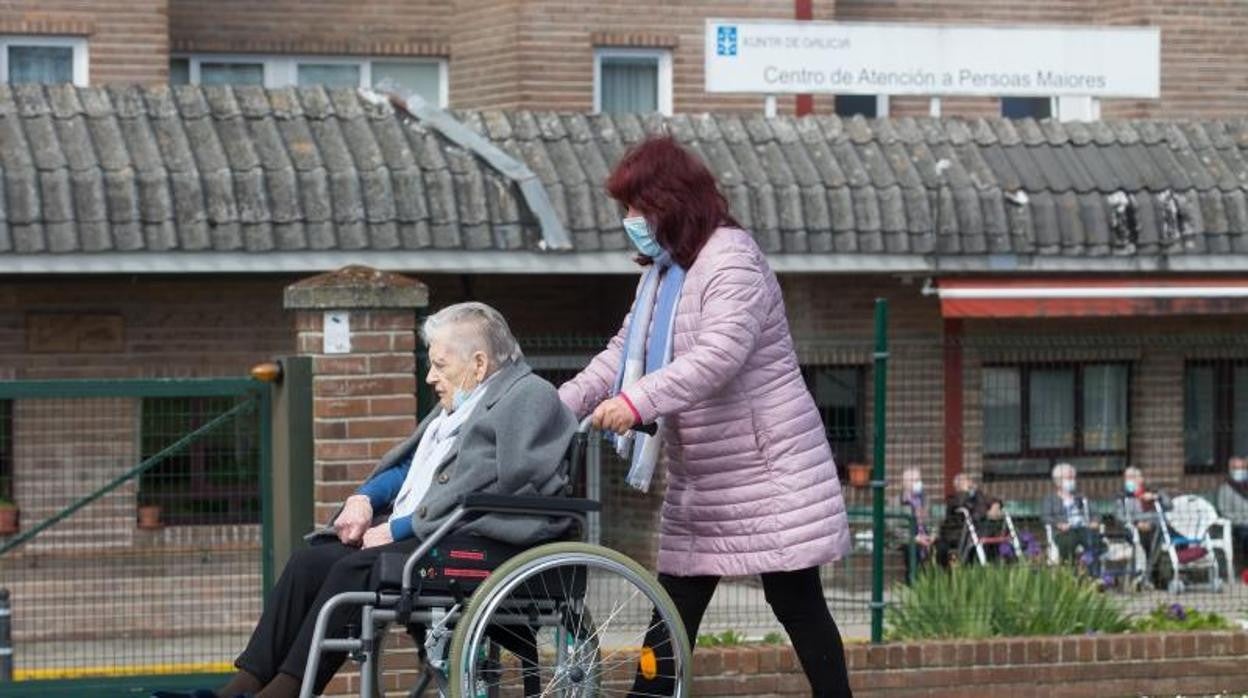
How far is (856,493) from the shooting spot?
12352 mm

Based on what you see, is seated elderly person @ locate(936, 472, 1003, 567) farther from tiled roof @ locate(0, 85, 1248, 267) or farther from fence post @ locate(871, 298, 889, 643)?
tiled roof @ locate(0, 85, 1248, 267)

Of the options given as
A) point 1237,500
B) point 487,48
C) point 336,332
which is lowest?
point 1237,500

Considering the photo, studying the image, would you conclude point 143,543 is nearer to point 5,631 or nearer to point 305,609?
point 5,631

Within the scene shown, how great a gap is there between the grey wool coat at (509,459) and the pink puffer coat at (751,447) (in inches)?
15.8

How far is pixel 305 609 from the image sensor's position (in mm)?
7656

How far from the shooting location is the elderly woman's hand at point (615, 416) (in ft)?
24.2

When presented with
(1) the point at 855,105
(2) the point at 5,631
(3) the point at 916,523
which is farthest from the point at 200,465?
(1) the point at 855,105

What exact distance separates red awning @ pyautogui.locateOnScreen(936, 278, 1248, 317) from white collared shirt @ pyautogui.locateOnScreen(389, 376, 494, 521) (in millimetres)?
10189

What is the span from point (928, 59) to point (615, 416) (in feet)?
42.2

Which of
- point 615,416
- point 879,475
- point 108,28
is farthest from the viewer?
point 108,28

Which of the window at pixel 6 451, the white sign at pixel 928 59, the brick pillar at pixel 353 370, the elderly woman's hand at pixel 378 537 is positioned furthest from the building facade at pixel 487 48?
the elderly woman's hand at pixel 378 537

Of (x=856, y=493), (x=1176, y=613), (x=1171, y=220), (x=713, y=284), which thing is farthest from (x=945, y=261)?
(x=713, y=284)

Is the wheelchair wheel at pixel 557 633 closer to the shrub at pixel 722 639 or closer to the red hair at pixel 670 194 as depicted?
the red hair at pixel 670 194

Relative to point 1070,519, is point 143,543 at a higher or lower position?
lower
